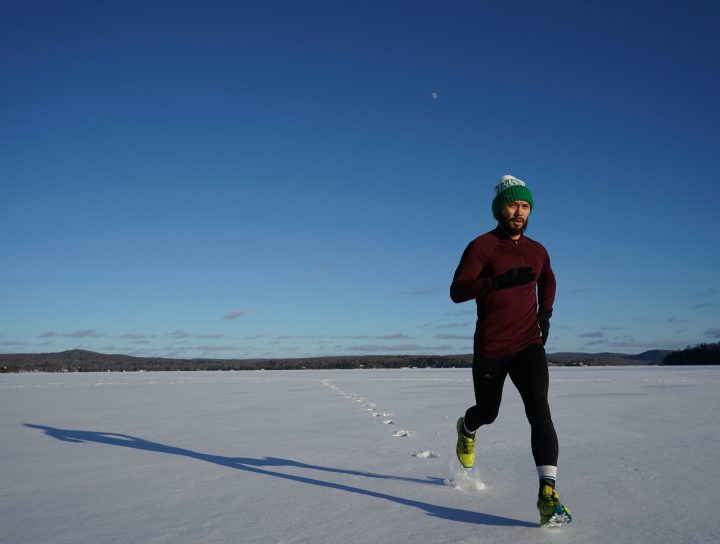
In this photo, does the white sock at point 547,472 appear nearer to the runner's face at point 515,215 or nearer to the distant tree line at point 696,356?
the runner's face at point 515,215

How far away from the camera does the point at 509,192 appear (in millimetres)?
3396

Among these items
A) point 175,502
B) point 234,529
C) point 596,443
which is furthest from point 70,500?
point 596,443

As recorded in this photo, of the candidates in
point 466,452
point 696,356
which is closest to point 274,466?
point 466,452

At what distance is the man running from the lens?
3.19 meters

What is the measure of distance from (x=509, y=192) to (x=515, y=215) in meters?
0.14

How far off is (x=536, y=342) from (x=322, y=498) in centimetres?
148

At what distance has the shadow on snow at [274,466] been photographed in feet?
9.21

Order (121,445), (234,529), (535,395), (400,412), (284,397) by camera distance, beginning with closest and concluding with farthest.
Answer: (234,529)
(535,395)
(121,445)
(400,412)
(284,397)

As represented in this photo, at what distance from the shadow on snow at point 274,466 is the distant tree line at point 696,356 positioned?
39.6 metres

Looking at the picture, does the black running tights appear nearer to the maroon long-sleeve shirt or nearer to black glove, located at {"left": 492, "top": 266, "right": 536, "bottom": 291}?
the maroon long-sleeve shirt

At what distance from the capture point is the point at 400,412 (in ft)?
25.5

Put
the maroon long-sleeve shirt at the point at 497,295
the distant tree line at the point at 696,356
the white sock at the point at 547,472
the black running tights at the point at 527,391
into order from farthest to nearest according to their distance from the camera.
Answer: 1. the distant tree line at the point at 696,356
2. the maroon long-sleeve shirt at the point at 497,295
3. the black running tights at the point at 527,391
4. the white sock at the point at 547,472

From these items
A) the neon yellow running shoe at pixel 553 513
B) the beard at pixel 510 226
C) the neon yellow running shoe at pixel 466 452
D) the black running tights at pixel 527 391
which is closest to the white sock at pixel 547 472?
the black running tights at pixel 527 391

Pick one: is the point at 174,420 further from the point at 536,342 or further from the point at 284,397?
the point at 536,342
